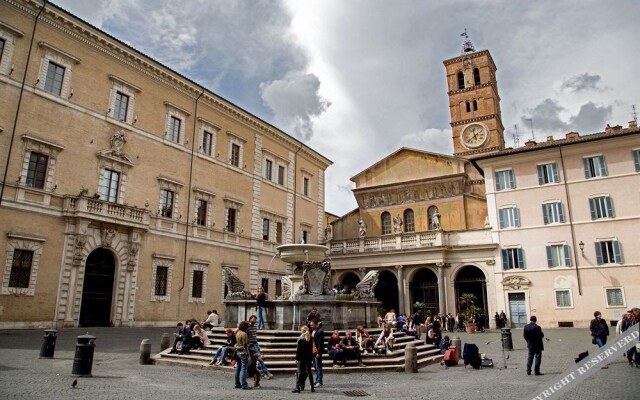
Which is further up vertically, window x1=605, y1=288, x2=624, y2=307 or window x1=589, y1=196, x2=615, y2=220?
window x1=589, y1=196, x2=615, y2=220

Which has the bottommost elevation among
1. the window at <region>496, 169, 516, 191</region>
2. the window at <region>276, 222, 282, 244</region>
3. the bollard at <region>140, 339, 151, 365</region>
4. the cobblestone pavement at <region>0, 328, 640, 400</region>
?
the cobblestone pavement at <region>0, 328, 640, 400</region>

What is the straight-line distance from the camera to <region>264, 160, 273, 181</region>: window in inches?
1320

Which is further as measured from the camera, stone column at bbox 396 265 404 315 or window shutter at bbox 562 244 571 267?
stone column at bbox 396 265 404 315

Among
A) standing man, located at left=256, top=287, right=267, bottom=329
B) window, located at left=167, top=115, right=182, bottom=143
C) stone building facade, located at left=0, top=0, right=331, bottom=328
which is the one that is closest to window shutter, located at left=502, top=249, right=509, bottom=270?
stone building facade, located at left=0, top=0, right=331, bottom=328

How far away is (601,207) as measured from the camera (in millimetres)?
28031

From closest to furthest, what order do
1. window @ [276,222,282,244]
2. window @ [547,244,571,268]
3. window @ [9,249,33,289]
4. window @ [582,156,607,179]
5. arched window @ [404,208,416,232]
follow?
window @ [9,249,33,289] → window @ [547,244,571,268] → window @ [582,156,607,179] → window @ [276,222,282,244] → arched window @ [404,208,416,232]

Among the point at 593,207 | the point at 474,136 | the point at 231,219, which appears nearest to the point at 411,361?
the point at 231,219

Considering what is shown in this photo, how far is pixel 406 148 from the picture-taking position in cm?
4006

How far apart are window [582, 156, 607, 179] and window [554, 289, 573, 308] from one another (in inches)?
293

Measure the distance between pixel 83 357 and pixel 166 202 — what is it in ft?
54.7

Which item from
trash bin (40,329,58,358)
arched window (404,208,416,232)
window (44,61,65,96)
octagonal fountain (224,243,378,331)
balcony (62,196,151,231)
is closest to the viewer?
trash bin (40,329,58,358)

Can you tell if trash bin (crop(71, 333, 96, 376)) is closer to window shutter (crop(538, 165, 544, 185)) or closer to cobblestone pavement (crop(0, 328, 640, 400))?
cobblestone pavement (crop(0, 328, 640, 400))

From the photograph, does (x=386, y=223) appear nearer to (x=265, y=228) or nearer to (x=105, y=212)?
(x=265, y=228)

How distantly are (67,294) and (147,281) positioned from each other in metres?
4.25
